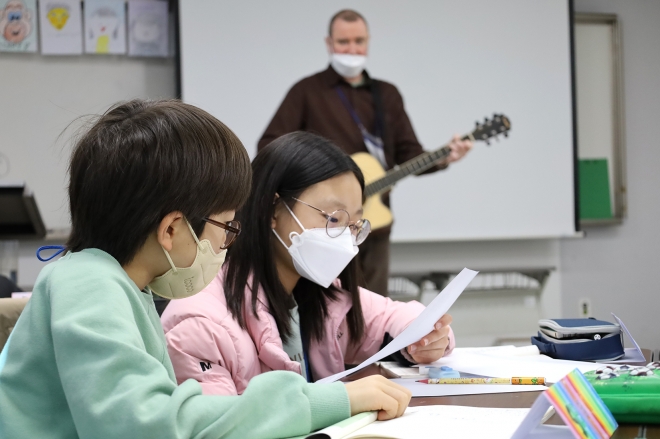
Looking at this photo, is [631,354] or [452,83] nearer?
[631,354]

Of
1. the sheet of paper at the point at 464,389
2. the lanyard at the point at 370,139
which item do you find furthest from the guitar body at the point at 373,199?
the sheet of paper at the point at 464,389

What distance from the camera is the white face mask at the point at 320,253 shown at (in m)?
1.35

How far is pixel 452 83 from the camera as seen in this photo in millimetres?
3881

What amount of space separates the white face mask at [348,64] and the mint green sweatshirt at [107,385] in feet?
8.89

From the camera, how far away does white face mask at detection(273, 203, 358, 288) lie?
1350mm

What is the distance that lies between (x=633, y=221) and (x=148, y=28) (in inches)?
118

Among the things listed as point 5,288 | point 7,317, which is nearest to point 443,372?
point 7,317

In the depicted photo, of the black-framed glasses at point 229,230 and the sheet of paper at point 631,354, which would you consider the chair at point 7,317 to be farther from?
the sheet of paper at point 631,354

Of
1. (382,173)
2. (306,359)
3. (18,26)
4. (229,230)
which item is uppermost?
(18,26)

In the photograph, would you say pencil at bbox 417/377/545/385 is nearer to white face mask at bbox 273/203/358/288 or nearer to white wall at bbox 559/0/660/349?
white face mask at bbox 273/203/358/288

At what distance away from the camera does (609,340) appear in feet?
4.06

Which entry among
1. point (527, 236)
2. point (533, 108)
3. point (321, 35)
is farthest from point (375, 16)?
point (527, 236)

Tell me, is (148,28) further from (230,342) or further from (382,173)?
(230,342)

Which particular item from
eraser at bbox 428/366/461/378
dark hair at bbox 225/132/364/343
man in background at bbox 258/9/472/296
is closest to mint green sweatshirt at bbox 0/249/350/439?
eraser at bbox 428/366/461/378
